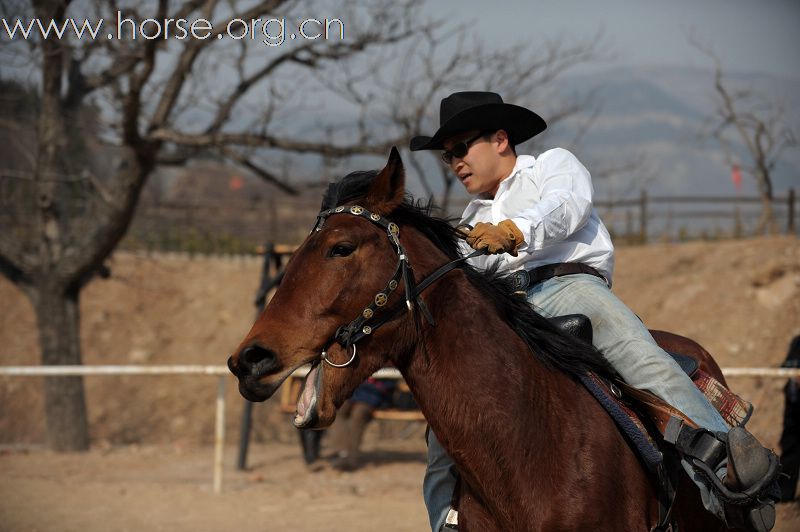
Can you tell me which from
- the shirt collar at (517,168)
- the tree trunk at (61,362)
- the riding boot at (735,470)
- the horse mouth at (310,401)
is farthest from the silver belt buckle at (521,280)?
the tree trunk at (61,362)

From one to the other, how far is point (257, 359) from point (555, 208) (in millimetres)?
1330

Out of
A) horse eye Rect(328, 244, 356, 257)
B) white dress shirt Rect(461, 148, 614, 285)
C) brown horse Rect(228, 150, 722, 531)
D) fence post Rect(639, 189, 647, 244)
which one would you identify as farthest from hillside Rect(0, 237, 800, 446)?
horse eye Rect(328, 244, 356, 257)

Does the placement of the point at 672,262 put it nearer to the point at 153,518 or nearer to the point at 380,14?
the point at 380,14

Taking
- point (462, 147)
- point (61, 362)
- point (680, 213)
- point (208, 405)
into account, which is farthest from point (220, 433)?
point (680, 213)

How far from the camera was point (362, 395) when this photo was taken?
10.8 meters

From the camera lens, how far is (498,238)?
318 centimetres

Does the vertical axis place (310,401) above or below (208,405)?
above

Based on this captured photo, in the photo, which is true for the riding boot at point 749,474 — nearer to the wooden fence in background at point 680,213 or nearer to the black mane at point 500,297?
the black mane at point 500,297

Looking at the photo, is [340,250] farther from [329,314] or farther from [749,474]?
[749,474]

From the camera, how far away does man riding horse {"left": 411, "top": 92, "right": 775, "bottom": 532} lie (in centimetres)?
326

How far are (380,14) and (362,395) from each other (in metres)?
5.38

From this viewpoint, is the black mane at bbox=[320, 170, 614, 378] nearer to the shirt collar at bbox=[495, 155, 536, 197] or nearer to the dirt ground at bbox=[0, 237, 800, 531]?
the shirt collar at bbox=[495, 155, 536, 197]

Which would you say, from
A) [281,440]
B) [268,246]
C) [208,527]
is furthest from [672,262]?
[208,527]

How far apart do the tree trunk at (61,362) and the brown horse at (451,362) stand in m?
10.1
